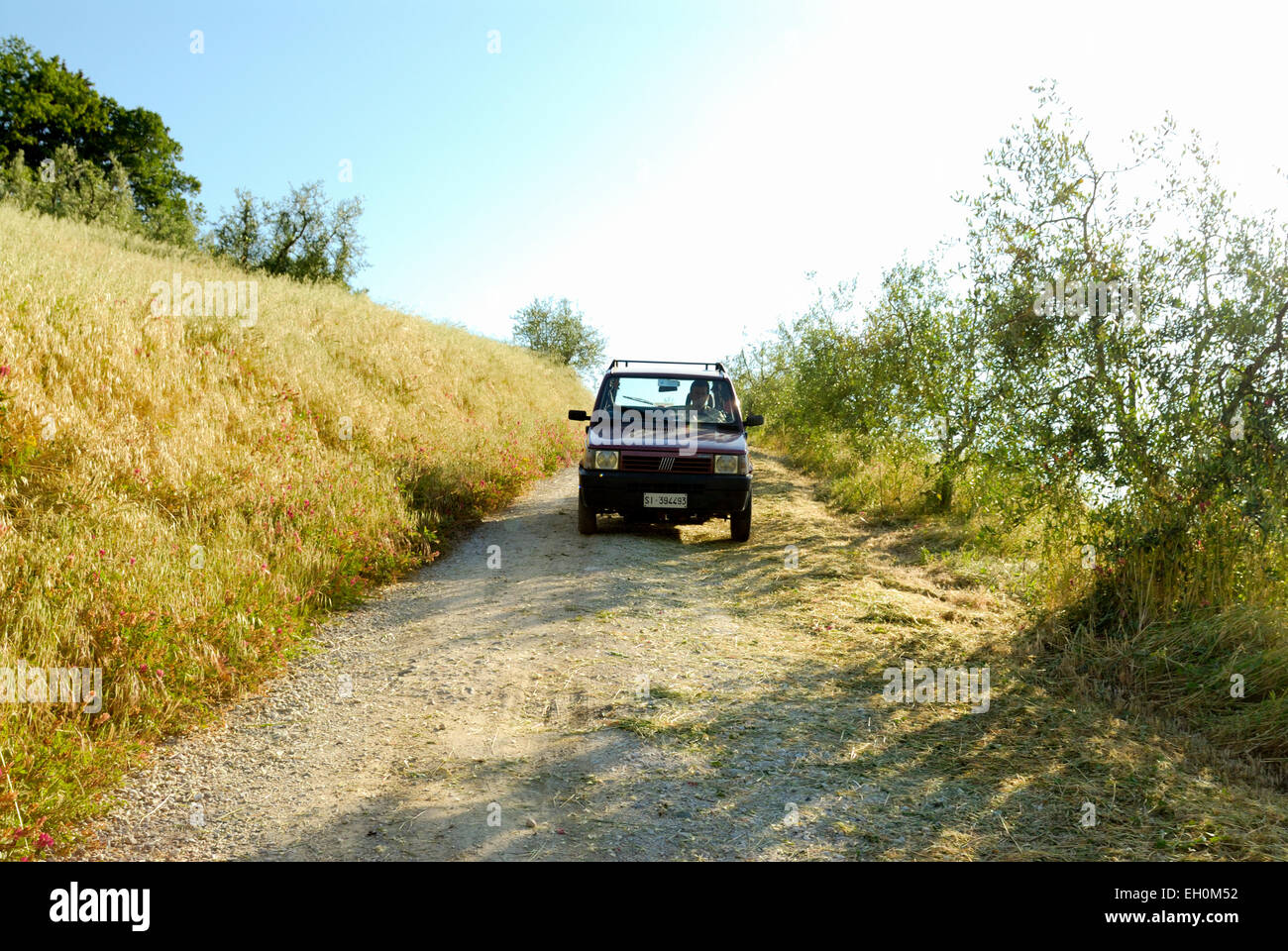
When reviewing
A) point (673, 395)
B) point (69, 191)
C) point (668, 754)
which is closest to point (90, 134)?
point (69, 191)

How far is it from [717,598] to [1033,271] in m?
4.66

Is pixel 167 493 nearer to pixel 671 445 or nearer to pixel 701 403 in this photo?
pixel 671 445

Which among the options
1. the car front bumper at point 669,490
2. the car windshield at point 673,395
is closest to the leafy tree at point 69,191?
the car windshield at point 673,395

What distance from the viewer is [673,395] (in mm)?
10516

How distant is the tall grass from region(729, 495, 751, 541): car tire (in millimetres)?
3810

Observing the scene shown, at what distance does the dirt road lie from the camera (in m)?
3.17

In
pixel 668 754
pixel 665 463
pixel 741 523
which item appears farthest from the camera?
pixel 741 523

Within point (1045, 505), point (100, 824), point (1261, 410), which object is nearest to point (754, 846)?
point (100, 824)

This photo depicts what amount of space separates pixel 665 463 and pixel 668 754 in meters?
5.52

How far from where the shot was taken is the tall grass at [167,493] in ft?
13.1

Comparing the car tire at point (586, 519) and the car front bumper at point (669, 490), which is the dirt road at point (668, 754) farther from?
the car tire at point (586, 519)

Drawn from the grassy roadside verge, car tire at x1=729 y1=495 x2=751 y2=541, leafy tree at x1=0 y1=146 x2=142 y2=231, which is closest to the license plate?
car tire at x1=729 y1=495 x2=751 y2=541

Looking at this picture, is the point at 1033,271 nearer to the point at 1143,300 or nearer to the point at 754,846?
the point at 1143,300

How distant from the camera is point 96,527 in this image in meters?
5.43
